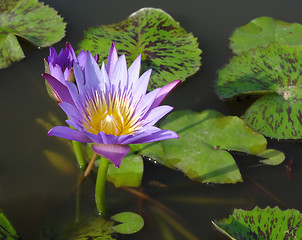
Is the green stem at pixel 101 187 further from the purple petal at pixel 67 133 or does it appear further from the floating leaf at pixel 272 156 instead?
the floating leaf at pixel 272 156

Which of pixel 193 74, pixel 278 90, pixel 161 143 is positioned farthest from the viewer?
pixel 193 74

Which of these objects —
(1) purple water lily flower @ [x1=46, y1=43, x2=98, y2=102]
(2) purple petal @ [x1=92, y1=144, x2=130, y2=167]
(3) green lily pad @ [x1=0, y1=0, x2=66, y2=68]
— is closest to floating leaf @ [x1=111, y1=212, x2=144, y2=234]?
(2) purple petal @ [x1=92, y1=144, x2=130, y2=167]

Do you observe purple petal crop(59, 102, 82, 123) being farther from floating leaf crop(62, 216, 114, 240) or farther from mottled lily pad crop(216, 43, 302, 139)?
mottled lily pad crop(216, 43, 302, 139)

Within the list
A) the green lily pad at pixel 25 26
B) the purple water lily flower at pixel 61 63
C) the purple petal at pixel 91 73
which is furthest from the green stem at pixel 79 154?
the green lily pad at pixel 25 26

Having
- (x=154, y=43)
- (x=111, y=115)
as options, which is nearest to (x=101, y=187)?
(x=111, y=115)

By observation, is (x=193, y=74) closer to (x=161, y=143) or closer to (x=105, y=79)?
(x=161, y=143)

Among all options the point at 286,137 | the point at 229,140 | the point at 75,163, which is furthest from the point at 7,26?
the point at 286,137
